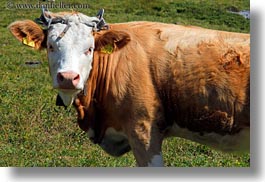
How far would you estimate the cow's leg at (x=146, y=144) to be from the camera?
4.40 m

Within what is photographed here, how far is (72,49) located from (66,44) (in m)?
0.05

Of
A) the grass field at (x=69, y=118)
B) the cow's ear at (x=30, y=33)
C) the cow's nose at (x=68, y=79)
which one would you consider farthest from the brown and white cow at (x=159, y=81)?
the grass field at (x=69, y=118)

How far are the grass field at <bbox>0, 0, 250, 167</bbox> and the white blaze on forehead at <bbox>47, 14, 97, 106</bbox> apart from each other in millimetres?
530

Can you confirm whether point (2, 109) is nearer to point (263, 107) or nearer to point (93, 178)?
point (93, 178)

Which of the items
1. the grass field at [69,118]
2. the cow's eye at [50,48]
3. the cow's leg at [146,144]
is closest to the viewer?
the cow's eye at [50,48]

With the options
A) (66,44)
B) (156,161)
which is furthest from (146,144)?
(66,44)

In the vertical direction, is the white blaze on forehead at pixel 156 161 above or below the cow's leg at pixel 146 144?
below

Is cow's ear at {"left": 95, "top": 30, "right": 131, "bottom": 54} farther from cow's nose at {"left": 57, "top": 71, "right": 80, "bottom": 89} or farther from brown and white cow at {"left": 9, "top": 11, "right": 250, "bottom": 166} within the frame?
cow's nose at {"left": 57, "top": 71, "right": 80, "bottom": 89}

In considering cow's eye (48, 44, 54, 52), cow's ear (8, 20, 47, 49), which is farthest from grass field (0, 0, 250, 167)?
cow's eye (48, 44, 54, 52)

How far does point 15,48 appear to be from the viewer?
8.59m

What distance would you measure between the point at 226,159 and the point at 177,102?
1.00 metres

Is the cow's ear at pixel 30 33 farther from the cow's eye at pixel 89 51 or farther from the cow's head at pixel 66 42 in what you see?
the cow's eye at pixel 89 51

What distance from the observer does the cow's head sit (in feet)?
13.6

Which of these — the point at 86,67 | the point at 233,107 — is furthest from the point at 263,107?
the point at 86,67
